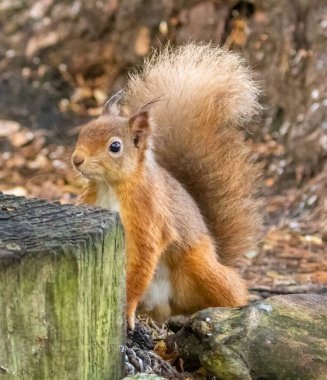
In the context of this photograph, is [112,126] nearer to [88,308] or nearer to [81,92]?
[88,308]

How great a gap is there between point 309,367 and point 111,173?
2.36 feet

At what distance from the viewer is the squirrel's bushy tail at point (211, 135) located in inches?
105

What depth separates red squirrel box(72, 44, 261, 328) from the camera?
221cm

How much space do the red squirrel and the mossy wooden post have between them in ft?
1.24

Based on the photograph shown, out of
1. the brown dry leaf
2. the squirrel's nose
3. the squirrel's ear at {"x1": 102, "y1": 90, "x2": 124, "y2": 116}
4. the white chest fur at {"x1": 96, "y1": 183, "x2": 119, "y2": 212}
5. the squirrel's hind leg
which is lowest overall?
the squirrel's hind leg

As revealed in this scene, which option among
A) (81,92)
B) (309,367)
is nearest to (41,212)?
(309,367)

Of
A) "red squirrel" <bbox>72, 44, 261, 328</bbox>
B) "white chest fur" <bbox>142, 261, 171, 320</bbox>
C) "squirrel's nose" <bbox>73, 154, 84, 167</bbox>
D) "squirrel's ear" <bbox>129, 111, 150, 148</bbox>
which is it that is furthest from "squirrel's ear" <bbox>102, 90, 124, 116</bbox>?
"white chest fur" <bbox>142, 261, 171, 320</bbox>

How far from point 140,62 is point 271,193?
118cm

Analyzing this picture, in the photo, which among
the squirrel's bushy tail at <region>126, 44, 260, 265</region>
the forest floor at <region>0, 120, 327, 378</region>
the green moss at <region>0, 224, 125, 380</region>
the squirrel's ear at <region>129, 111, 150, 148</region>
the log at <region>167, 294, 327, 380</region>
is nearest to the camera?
the green moss at <region>0, 224, 125, 380</region>

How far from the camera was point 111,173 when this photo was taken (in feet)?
7.25

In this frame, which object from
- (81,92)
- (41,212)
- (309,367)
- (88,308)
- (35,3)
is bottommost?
(309,367)

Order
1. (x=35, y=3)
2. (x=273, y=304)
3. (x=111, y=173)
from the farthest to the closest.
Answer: (x=35, y=3) → (x=111, y=173) → (x=273, y=304)

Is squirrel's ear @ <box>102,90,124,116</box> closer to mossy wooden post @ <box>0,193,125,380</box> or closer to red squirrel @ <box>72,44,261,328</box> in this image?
red squirrel @ <box>72,44,261,328</box>

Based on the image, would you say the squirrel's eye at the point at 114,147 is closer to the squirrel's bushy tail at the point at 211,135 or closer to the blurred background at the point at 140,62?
the squirrel's bushy tail at the point at 211,135
